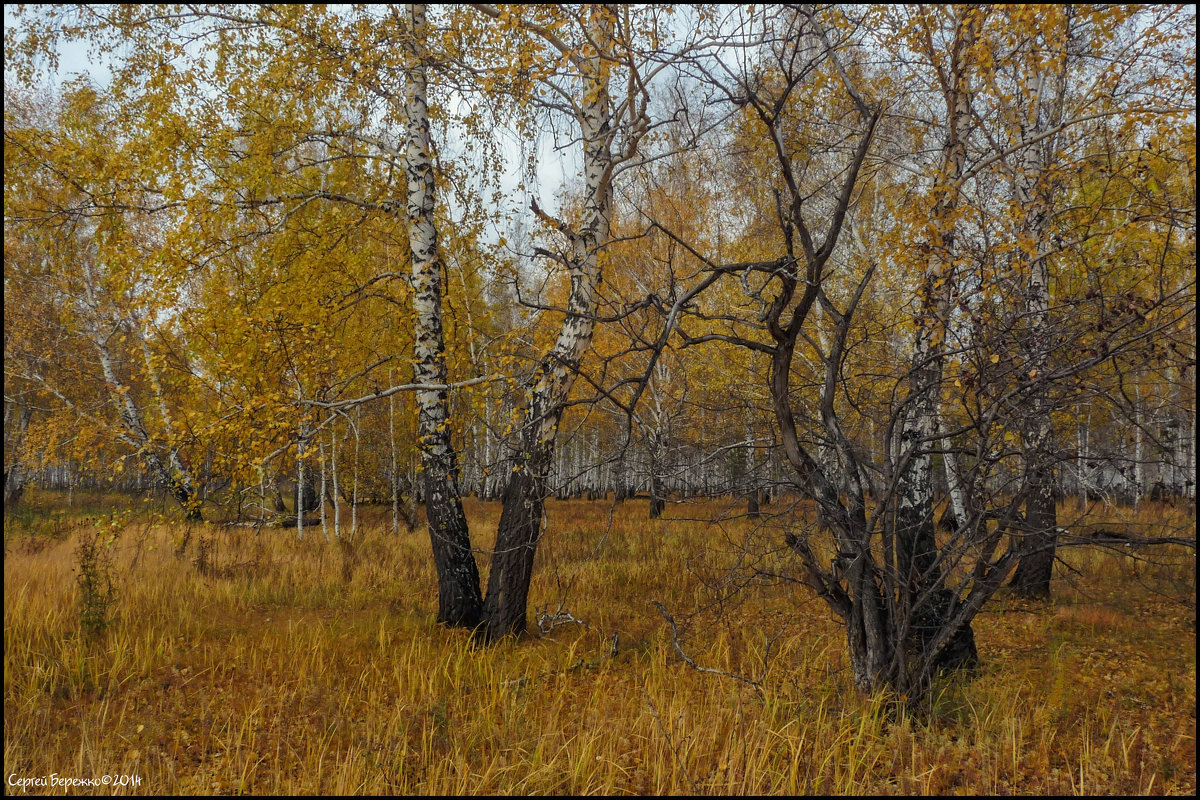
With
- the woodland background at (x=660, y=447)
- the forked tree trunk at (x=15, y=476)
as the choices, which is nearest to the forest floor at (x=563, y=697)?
the woodland background at (x=660, y=447)

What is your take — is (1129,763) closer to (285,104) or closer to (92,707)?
(92,707)

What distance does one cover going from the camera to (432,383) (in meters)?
5.05

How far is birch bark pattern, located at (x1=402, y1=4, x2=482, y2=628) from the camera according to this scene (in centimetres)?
509

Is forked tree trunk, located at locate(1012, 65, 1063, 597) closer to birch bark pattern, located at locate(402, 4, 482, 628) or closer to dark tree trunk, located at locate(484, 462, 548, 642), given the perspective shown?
dark tree trunk, located at locate(484, 462, 548, 642)

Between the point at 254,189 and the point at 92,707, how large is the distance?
13.4 feet

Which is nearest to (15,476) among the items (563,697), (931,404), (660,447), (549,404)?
(549,404)

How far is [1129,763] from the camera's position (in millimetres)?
3043

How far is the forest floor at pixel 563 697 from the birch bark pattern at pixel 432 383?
45 cm

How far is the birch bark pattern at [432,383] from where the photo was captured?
5.09 meters

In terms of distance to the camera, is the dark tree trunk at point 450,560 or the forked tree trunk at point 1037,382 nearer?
the forked tree trunk at point 1037,382

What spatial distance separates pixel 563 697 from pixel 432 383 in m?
2.72

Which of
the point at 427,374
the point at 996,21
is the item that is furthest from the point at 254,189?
the point at 996,21

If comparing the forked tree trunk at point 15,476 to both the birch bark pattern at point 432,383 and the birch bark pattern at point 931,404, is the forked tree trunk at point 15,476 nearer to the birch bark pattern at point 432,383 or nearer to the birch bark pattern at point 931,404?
the birch bark pattern at point 432,383

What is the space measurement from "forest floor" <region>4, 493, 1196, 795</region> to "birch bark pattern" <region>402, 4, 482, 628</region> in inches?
17.6
